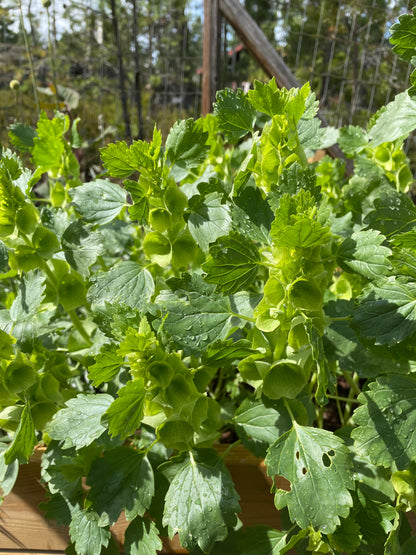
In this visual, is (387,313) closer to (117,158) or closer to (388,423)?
(388,423)

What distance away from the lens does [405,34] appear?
0.47 m

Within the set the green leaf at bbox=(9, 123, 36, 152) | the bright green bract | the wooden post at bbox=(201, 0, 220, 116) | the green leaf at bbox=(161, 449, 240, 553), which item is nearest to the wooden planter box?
the bright green bract

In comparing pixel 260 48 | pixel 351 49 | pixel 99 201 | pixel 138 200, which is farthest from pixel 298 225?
pixel 351 49

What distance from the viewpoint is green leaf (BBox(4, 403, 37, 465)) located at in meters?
0.50

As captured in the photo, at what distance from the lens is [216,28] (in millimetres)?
1651

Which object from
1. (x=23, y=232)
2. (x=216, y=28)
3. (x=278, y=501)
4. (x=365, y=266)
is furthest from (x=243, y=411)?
(x=216, y=28)

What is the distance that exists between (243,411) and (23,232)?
0.32m

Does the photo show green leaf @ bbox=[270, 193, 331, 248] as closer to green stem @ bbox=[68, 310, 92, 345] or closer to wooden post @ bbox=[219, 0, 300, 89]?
green stem @ bbox=[68, 310, 92, 345]

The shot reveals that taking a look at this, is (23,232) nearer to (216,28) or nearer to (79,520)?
(79,520)

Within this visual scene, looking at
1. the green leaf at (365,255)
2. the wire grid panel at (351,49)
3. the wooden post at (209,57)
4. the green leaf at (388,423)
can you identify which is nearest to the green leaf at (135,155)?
the green leaf at (365,255)

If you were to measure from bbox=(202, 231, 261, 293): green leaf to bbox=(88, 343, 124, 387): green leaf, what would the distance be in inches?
4.7

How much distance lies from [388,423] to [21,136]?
2.05 ft

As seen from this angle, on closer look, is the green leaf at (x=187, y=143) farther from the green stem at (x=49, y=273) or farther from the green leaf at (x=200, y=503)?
the green leaf at (x=200, y=503)

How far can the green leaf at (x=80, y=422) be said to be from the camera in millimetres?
490
